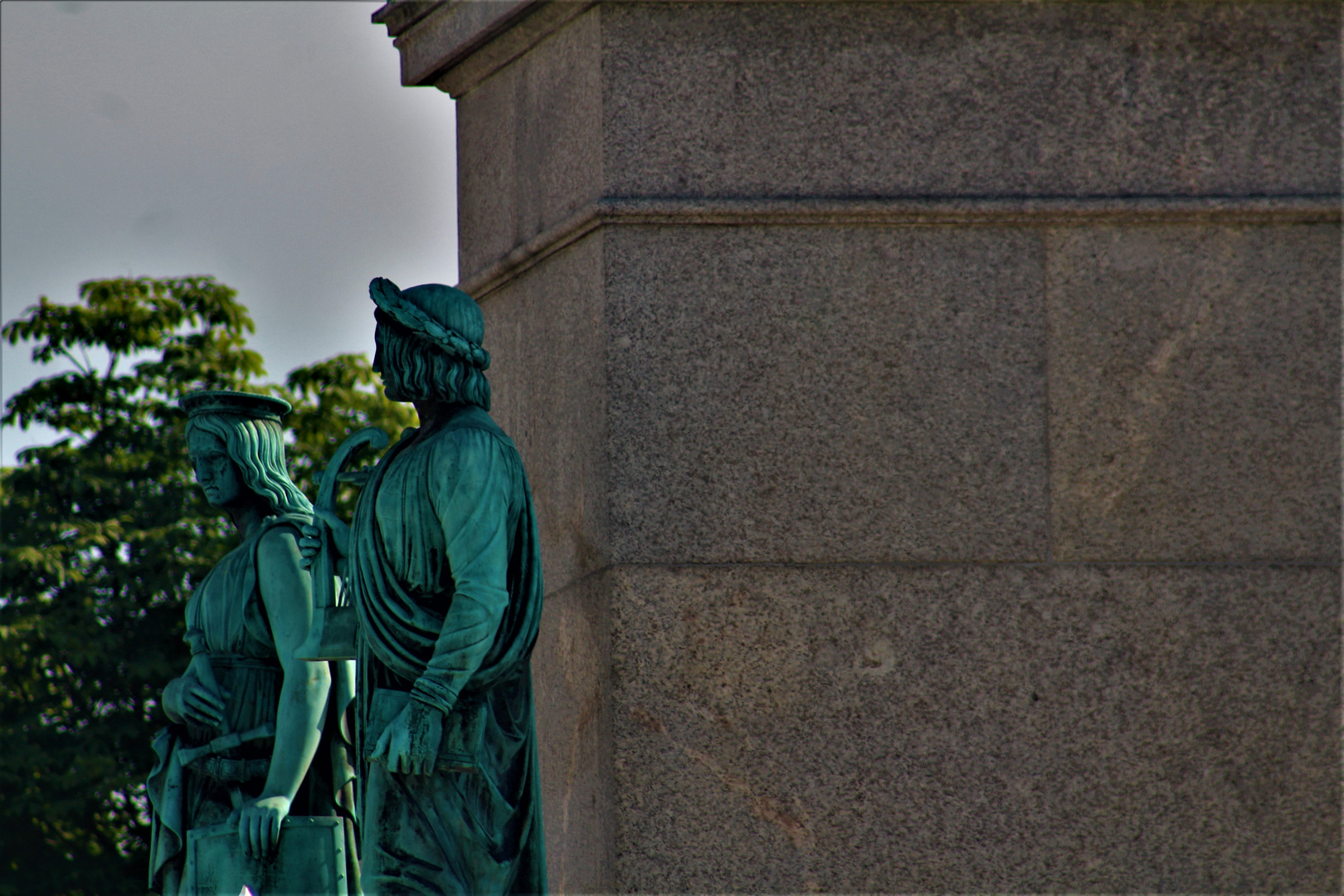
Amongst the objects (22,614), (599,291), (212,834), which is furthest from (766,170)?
(22,614)

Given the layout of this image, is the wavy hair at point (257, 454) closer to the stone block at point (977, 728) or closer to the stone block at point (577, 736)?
the stone block at point (577, 736)

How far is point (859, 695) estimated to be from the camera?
7277mm

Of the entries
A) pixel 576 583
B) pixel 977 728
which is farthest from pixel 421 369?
pixel 977 728

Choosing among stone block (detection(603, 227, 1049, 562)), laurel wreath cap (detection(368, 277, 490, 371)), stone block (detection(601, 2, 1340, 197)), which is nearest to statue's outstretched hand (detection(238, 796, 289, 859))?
stone block (detection(603, 227, 1049, 562))

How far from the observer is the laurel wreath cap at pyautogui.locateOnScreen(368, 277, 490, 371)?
21.6 ft

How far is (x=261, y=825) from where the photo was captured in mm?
7340

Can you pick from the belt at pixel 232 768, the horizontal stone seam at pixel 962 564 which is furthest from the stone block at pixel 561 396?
the belt at pixel 232 768

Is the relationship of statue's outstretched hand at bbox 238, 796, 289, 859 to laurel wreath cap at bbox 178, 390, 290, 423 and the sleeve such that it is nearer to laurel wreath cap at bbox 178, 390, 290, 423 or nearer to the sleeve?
the sleeve

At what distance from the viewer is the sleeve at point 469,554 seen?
20.5 ft

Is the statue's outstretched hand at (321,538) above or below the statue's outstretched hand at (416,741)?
above

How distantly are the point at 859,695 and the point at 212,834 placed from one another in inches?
91.3

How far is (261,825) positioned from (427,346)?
188cm

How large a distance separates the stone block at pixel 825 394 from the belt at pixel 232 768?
154 centimetres

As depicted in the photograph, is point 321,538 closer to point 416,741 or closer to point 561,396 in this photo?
point 416,741
